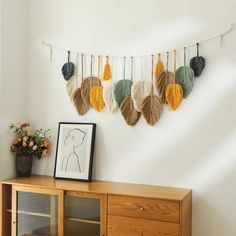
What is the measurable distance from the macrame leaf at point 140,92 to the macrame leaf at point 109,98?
0.17 metres

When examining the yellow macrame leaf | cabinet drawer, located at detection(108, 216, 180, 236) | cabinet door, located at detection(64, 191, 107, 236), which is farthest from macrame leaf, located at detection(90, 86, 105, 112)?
cabinet drawer, located at detection(108, 216, 180, 236)

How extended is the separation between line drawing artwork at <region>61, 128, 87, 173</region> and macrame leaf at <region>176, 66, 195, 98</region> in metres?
0.84

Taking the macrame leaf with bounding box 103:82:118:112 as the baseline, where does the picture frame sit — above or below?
below

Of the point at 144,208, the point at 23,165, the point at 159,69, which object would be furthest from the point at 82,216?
the point at 159,69

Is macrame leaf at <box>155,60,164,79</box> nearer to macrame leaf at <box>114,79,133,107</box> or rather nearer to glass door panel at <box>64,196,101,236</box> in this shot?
macrame leaf at <box>114,79,133,107</box>

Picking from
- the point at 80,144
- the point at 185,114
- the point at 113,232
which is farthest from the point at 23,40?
the point at 113,232

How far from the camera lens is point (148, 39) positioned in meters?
2.73

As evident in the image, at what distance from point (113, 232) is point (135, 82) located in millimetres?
1052

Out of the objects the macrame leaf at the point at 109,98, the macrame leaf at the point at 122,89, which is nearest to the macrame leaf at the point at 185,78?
the macrame leaf at the point at 122,89

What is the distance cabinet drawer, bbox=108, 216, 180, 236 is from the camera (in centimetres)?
233

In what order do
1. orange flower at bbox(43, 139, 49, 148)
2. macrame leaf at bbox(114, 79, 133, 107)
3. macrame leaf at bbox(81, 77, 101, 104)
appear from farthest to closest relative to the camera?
orange flower at bbox(43, 139, 49, 148) < macrame leaf at bbox(81, 77, 101, 104) < macrame leaf at bbox(114, 79, 133, 107)

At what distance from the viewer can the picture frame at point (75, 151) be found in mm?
2869

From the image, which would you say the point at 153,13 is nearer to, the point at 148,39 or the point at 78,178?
the point at 148,39

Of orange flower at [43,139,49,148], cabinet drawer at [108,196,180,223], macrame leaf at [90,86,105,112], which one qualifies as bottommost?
cabinet drawer at [108,196,180,223]
